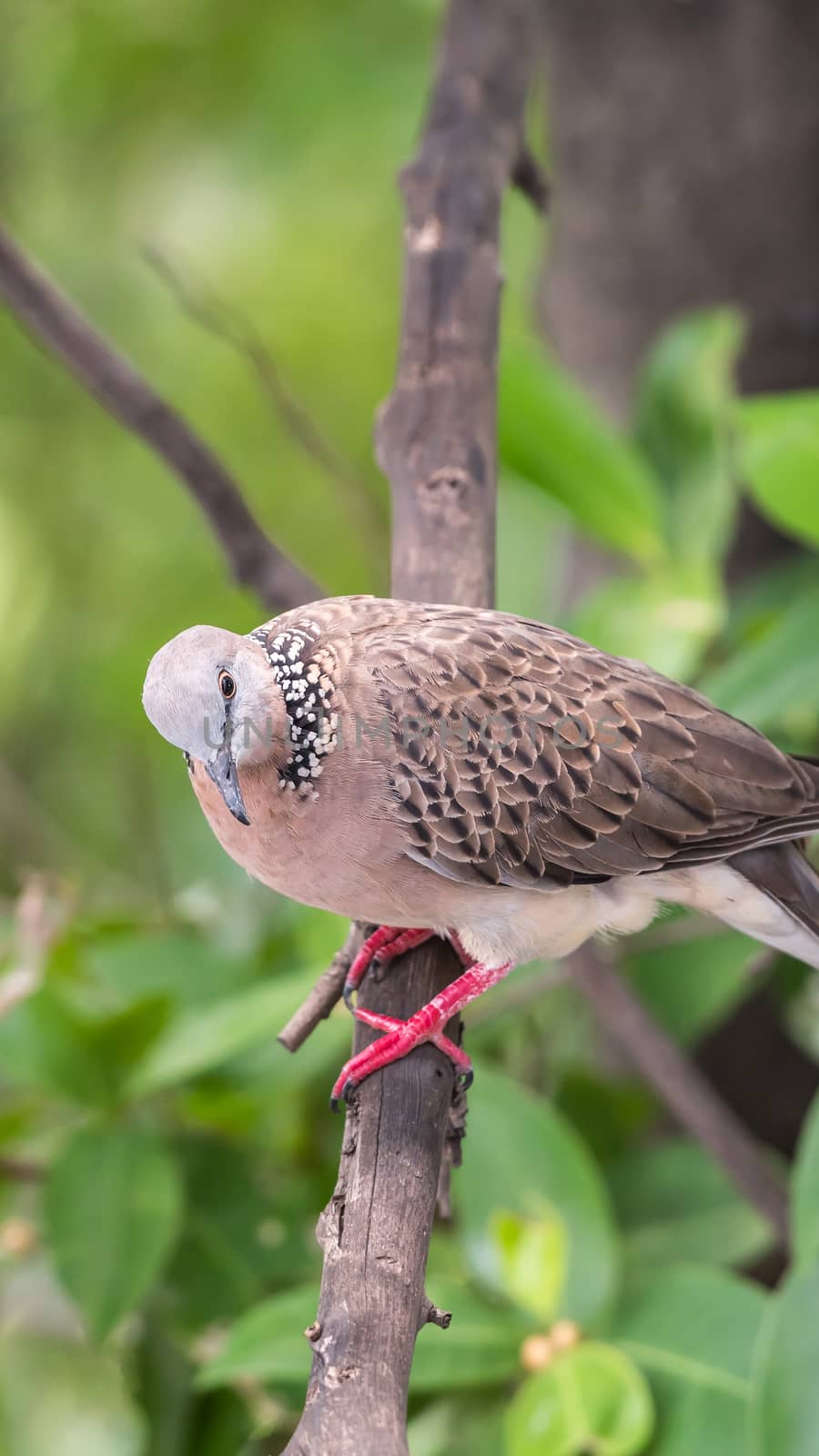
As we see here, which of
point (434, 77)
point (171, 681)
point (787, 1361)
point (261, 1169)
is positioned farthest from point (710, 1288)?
point (434, 77)

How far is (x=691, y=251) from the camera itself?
3490mm

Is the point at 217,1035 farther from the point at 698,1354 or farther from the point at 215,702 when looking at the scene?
the point at 698,1354

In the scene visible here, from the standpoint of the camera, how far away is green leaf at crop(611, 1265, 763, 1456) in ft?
6.84

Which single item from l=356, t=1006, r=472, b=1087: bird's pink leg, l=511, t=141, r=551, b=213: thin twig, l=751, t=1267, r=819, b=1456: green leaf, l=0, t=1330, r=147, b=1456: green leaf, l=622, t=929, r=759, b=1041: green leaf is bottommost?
l=0, t=1330, r=147, b=1456: green leaf

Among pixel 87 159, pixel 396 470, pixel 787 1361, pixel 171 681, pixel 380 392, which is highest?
pixel 87 159

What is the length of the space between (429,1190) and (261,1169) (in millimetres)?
1355

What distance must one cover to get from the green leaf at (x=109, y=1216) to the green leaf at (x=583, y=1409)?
639 millimetres

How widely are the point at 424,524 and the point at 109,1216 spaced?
1.26 meters

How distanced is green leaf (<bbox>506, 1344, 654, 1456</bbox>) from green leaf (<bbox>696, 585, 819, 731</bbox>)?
1.08 meters

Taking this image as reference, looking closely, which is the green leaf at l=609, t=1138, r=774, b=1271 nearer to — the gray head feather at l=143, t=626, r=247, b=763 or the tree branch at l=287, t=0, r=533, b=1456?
the tree branch at l=287, t=0, r=533, b=1456

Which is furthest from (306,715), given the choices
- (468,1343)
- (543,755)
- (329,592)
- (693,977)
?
(329,592)

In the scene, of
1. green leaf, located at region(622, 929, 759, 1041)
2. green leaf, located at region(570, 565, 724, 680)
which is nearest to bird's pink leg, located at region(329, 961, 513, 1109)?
green leaf, located at region(570, 565, 724, 680)

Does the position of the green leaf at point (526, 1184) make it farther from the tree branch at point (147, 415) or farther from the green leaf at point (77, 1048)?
the tree branch at point (147, 415)

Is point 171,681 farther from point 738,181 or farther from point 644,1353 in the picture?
point 738,181
